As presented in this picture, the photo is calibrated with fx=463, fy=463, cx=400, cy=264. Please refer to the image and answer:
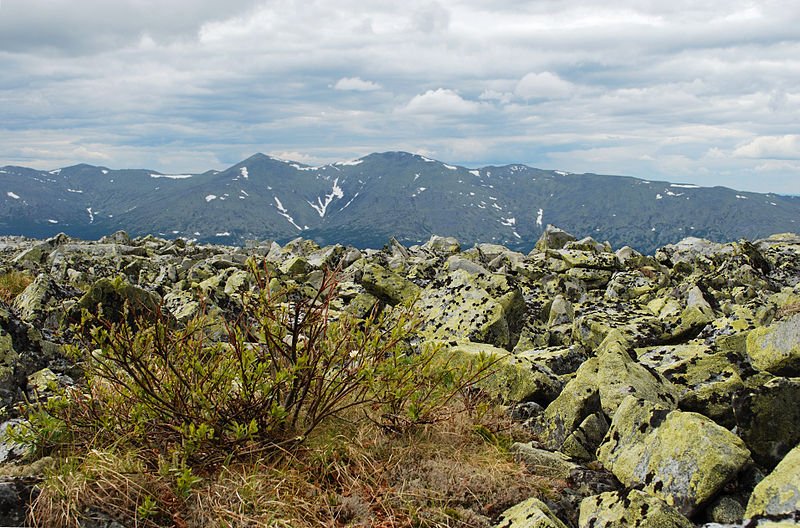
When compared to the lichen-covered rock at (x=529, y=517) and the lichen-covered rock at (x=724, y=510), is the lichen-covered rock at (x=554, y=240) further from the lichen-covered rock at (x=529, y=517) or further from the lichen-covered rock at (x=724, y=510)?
the lichen-covered rock at (x=529, y=517)

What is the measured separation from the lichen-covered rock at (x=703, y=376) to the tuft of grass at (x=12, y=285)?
16.3 m

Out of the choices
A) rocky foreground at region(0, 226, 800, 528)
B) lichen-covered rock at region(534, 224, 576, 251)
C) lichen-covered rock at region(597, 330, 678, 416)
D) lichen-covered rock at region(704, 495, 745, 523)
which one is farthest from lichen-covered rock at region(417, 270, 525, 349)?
lichen-covered rock at region(534, 224, 576, 251)

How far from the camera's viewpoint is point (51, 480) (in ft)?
14.1

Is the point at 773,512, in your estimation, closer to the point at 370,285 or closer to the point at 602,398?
the point at 602,398

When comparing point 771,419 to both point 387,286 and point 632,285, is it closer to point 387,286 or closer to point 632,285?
point 387,286

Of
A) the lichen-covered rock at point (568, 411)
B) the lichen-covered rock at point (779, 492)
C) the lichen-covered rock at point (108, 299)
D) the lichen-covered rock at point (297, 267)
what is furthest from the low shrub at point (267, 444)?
the lichen-covered rock at point (297, 267)

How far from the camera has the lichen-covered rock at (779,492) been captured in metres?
3.99

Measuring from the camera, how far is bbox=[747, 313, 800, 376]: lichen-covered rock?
612cm

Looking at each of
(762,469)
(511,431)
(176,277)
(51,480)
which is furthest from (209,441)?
(176,277)

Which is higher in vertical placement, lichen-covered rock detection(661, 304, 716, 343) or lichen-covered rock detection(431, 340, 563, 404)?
lichen-covered rock detection(661, 304, 716, 343)

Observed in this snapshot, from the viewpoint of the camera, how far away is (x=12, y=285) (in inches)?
578

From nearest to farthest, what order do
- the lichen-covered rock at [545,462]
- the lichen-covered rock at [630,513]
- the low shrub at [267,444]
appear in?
1. the lichen-covered rock at [630,513]
2. the low shrub at [267,444]
3. the lichen-covered rock at [545,462]

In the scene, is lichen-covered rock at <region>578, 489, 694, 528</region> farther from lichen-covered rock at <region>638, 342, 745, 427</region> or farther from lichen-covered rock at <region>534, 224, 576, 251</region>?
lichen-covered rock at <region>534, 224, 576, 251</region>

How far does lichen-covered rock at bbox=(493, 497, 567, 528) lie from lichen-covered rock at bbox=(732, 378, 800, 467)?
232 cm
